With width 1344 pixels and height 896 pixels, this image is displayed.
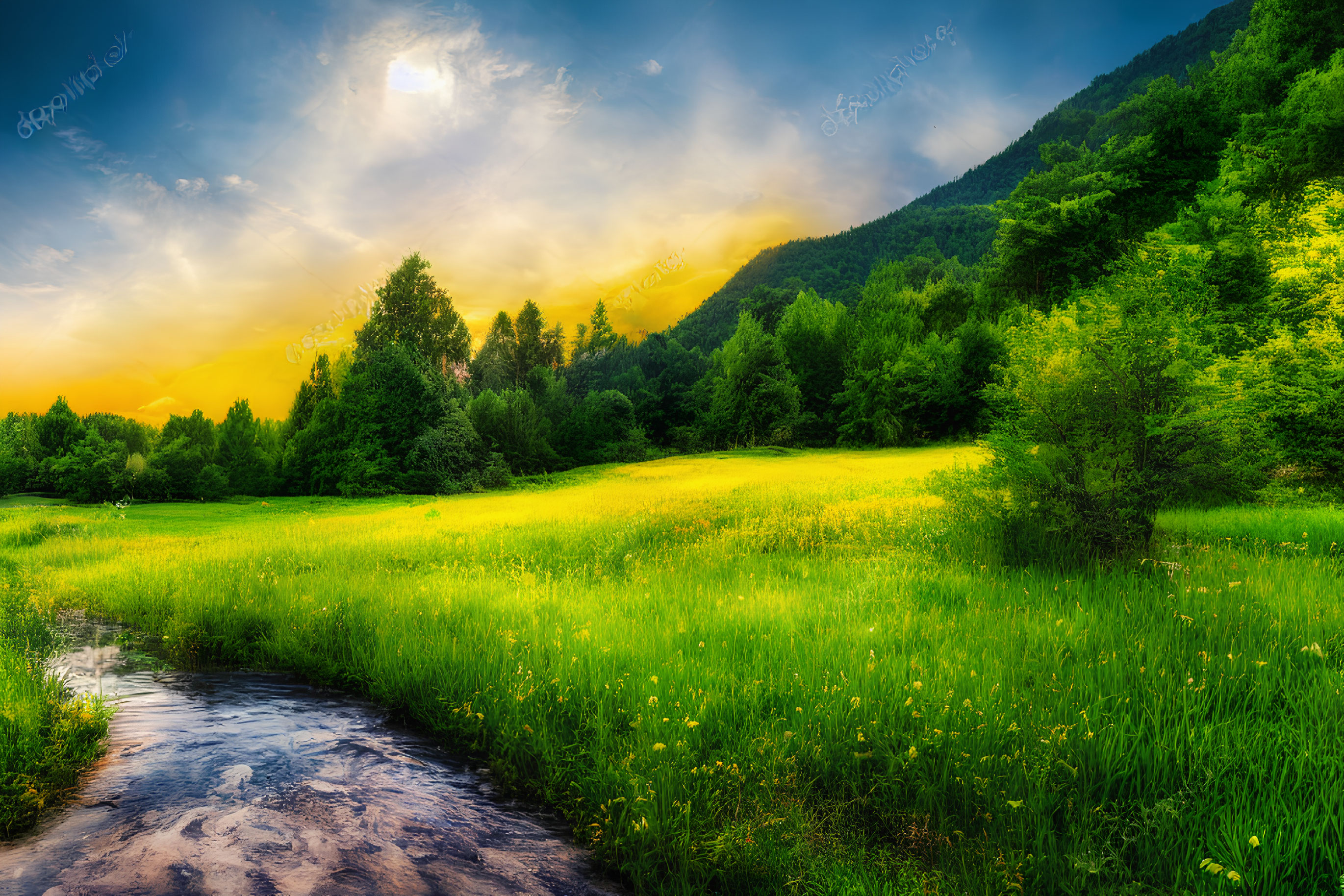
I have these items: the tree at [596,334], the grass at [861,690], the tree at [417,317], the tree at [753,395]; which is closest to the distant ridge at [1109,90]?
the tree at [753,395]

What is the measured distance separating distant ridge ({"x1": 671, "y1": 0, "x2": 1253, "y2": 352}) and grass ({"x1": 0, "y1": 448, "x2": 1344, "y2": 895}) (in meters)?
78.0

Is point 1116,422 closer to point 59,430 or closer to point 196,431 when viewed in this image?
point 59,430

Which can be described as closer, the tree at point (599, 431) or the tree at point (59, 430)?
the tree at point (59, 430)

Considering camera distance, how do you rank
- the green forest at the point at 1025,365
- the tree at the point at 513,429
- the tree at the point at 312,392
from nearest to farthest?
the green forest at the point at 1025,365
the tree at the point at 312,392
the tree at the point at 513,429

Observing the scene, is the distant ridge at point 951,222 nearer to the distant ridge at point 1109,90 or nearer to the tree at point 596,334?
the distant ridge at point 1109,90

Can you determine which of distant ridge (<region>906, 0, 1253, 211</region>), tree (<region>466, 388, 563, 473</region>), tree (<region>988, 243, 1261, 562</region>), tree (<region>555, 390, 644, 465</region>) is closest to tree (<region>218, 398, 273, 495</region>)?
tree (<region>466, 388, 563, 473</region>)

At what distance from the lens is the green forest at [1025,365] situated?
28.2 ft

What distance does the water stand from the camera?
375 centimetres

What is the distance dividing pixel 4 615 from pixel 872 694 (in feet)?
39.5

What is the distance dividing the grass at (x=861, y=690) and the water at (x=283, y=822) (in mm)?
448

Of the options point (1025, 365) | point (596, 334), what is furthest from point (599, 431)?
point (1025, 365)

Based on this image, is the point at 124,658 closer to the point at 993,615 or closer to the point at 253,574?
the point at 253,574

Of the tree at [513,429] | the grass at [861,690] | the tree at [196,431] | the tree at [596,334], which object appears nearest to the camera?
the grass at [861,690]

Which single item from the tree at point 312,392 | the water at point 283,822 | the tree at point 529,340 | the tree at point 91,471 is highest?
the tree at point 529,340
